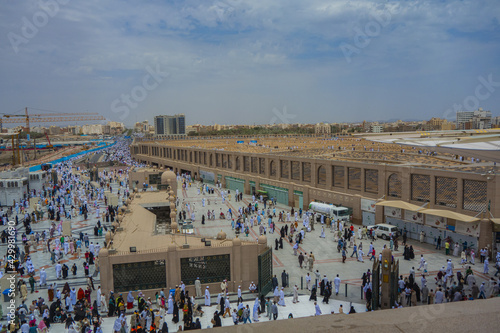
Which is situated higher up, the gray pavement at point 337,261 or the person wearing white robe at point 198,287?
the person wearing white robe at point 198,287

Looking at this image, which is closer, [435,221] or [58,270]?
[58,270]

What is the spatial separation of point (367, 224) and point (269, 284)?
43.9 ft

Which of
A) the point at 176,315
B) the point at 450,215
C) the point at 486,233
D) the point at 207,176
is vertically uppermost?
the point at 450,215

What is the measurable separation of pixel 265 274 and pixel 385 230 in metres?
11.0

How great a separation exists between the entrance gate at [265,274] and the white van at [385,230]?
10053 mm

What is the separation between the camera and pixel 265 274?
16.6 meters

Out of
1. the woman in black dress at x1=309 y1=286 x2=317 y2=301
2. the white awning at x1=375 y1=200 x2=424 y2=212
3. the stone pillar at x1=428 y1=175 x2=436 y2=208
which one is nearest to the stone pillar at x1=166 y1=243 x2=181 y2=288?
the woman in black dress at x1=309 y1=286 x2=317 y2=301

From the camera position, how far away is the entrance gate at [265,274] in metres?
16.1

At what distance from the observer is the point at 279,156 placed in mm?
38750

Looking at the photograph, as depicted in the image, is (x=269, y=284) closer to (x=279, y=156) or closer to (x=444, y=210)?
(x=444, y=210)

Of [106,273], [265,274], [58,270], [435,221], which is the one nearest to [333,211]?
[435,221]

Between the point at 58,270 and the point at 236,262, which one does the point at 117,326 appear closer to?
the point at 236,262
